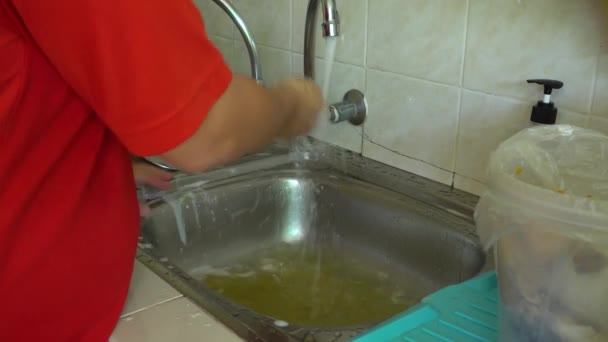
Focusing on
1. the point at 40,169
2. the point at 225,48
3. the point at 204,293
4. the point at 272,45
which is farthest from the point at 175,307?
the point at 225,48

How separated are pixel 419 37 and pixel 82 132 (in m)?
0.61

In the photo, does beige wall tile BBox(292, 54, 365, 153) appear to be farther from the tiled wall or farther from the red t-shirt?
the red t-shirt

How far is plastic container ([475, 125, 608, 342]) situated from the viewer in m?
0.49

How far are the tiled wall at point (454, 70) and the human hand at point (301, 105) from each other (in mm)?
346

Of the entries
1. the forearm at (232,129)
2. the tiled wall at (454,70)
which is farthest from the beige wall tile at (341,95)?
the forearm at (232,129)

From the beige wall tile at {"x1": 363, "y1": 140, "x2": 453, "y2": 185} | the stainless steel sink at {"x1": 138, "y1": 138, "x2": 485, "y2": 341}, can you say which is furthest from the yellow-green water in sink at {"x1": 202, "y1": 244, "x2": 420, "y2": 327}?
the beige wall tile at {"x1": 363, "y1": 140, "x2": 453, "y2": 185}

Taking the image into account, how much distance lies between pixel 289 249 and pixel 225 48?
55 centimetres

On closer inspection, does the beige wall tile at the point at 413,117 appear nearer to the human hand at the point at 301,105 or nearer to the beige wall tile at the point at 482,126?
the beige wall tile at the point at 482,126

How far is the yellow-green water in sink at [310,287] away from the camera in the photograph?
Result: 1.00m

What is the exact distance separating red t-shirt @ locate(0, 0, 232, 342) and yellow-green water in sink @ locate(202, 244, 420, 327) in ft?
1.20

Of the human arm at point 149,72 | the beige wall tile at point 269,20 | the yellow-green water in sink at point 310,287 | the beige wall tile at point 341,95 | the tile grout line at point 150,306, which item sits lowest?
the yellow-green water in sink at point 310,287

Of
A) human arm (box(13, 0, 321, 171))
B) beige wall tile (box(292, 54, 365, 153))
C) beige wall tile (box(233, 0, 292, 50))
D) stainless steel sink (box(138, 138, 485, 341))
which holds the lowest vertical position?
stainless steel sink (box(138, 138, 485, 341))

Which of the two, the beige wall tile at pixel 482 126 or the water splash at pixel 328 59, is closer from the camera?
the beige wall tile at pixel 482 126

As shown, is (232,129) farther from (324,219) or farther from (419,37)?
(324,219)
